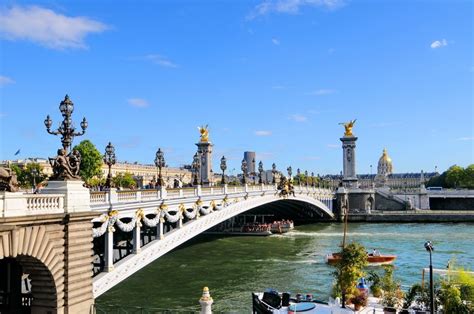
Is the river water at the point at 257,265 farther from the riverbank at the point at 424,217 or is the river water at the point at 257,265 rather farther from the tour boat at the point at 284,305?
the riverbank at the point at 424,217

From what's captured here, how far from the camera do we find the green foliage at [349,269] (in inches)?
728

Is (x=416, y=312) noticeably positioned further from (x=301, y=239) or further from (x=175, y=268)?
(x=301, y=239)

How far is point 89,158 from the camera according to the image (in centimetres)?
6581

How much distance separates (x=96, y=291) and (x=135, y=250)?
13.3 feet

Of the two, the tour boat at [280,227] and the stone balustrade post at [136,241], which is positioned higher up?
the stone balustrade post at [136,241]

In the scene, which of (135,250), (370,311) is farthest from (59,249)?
(370,311)

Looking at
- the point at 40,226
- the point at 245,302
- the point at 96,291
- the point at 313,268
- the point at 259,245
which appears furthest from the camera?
the point at 259,245

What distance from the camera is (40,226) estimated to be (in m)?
14.4

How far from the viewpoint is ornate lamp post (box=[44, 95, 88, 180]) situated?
625 inches

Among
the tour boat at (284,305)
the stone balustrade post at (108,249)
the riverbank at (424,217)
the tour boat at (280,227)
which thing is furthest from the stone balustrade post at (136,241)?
the riverbank at (424,217)

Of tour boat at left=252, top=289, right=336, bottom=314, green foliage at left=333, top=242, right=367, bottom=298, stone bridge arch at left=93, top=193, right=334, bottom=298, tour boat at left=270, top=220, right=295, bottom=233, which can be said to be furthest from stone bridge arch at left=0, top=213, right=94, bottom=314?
tour boat at left=270, top=220, right=295, bottom=233

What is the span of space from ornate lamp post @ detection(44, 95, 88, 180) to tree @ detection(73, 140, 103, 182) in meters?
49.6

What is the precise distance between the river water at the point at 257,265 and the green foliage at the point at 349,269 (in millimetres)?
6731

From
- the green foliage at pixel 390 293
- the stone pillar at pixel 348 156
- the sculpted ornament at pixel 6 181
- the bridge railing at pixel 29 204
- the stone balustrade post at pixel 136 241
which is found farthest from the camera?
A: the stone pillar at pixel 348 156
